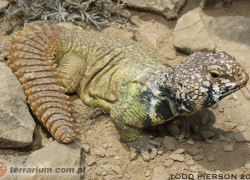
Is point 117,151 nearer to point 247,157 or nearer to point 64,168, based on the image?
point 64,168

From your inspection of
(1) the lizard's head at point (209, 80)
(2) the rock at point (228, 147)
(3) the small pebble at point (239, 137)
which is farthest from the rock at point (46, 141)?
(3) the small pebble at point (239, 137)

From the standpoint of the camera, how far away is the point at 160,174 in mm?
4359

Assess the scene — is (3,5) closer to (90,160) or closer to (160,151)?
Result: (90,160)

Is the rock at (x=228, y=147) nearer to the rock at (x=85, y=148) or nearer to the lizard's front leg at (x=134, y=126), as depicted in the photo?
the lizard's front leg at (x=134, y=126)

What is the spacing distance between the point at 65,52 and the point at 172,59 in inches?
93.0

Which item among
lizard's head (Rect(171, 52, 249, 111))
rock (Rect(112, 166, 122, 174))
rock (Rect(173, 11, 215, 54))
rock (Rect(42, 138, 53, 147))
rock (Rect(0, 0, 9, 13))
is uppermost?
lizard's head (Rect(171, 52, 249, 111))

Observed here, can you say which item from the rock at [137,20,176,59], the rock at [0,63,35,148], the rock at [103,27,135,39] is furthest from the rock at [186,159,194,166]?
the rock at [103,27,135,39]

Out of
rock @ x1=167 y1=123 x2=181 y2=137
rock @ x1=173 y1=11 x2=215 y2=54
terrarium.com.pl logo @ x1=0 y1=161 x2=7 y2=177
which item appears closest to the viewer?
terrarium.com.pl logo @ x1=0 y1=161 x2=7 y2=177

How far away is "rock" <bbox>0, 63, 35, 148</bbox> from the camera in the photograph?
412 centimetres

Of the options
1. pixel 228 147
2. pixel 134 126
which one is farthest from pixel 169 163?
pixel 228 147

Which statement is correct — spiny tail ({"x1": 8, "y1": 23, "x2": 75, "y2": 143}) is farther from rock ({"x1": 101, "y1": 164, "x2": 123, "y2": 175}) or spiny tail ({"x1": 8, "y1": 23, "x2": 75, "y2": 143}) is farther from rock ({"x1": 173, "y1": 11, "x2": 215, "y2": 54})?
rock ({"x1": 173, "y1": 11, "x2": 215, "y2": 54})

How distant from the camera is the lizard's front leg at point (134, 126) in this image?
468 cm

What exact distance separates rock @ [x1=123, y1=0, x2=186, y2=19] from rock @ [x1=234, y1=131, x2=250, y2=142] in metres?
3.47

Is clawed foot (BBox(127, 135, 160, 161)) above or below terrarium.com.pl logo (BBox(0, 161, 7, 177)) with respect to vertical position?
below
